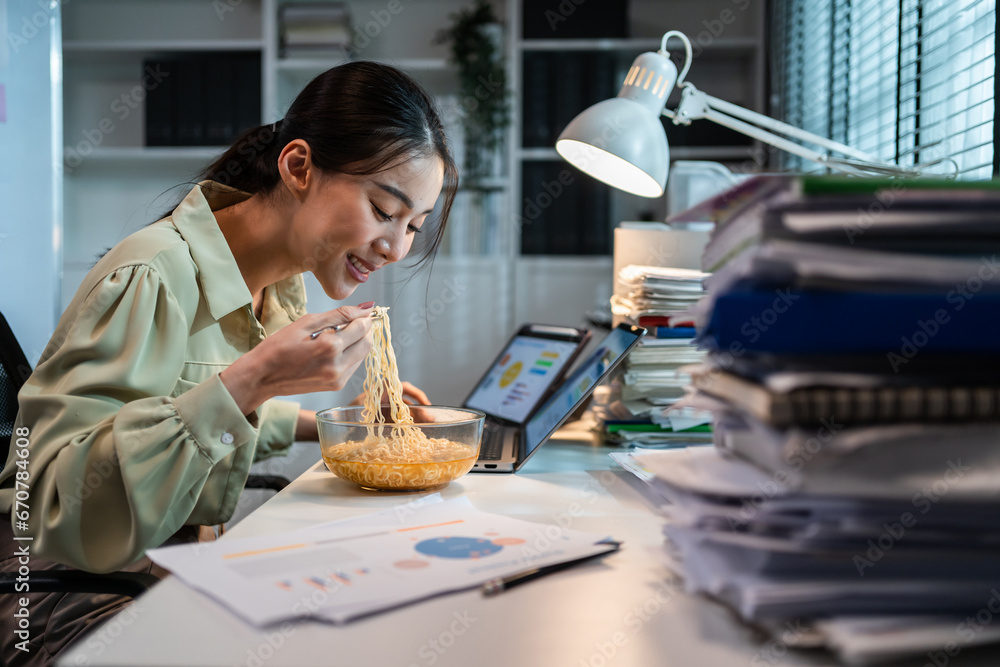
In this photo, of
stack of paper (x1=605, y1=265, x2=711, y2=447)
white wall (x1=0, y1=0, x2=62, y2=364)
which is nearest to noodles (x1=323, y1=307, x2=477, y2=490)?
stack of paper (x1=605, y1=265, x2=711, y2=447)

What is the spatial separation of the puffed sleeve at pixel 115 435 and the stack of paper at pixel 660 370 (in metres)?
0.65

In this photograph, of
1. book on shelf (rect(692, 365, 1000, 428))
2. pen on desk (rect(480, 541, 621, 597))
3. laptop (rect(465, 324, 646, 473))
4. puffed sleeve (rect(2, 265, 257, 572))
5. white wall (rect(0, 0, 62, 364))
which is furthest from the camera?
white wall (rect(0, 0, 62, 364))

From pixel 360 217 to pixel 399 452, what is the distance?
0.51 meters

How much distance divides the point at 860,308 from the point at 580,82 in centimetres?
262

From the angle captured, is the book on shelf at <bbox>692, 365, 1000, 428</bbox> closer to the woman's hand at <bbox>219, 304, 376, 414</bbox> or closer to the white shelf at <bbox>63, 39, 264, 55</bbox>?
the woman's hand at <bbox>219, 304, 376, 414</bbox>

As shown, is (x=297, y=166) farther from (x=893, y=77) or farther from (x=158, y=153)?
(x=158, y=153)

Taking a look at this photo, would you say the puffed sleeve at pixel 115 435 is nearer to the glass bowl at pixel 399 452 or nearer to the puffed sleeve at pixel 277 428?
the glass bowl at pixel 399 452

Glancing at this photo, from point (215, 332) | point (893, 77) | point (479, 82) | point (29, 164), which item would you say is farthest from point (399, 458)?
point (479, 82)

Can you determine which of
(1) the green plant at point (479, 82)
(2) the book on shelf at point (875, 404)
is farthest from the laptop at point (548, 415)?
(1) the green plant at point (479, 82)

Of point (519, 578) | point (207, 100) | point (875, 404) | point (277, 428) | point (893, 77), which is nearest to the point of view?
point (875, 404)

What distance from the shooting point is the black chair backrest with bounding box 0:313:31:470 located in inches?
44.2

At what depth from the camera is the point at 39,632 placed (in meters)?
0.92

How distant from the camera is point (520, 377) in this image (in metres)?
1.46

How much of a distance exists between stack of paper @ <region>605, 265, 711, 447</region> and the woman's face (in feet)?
1.41
